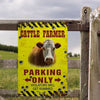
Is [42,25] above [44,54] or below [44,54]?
above

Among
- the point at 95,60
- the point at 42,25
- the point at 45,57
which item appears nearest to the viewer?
the point at 95,60

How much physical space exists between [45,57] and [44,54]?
0.27ft

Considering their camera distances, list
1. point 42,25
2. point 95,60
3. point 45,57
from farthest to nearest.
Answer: point 45,57
point 42,25
point 95,60

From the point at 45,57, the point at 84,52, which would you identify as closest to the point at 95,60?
the point at 84,52

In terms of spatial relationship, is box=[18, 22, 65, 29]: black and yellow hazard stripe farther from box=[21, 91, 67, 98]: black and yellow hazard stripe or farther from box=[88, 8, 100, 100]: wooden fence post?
box=[88, 8, 100, 100]: wooden fence post

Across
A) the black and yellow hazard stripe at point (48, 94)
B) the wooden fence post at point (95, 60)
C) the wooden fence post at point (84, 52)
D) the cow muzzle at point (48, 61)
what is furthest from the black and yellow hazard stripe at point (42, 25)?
the wooden fence post at point (95, 60)

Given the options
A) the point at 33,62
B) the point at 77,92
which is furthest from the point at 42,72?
the point at 77,92

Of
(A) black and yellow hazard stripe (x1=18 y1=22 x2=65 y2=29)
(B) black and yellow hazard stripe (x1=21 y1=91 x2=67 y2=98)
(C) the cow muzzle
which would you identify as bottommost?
(B) black and yellow hazard stripe (x1=21 y1=91 x2=67 y2=98)

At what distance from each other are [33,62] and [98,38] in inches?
88.1

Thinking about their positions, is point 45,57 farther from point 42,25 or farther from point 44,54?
point 42,25

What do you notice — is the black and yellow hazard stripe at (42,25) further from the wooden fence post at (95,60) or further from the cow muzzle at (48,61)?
the wooden fence post at (95,60)

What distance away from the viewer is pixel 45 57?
5207 mm

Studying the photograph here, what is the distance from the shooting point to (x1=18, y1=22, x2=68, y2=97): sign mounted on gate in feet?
16.6

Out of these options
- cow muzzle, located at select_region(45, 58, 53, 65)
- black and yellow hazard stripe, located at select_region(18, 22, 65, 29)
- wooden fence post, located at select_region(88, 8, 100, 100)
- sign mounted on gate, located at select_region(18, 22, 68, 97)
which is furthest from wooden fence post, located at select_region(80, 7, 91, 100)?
wooden fence post, located at select_region(88, 8, 100, 100)
